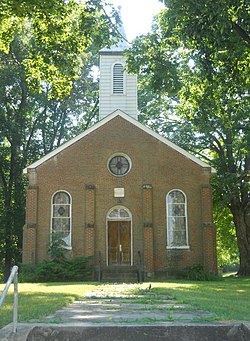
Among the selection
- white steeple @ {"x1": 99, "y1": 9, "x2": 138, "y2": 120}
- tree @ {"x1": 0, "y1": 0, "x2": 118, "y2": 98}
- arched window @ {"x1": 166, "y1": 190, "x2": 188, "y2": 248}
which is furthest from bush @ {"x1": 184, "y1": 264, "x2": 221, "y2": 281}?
tree @ {"x1": 0, "y1": 0, "x2": 118, "y2": 98}

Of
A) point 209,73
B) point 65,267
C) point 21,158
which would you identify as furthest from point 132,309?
point 21,158

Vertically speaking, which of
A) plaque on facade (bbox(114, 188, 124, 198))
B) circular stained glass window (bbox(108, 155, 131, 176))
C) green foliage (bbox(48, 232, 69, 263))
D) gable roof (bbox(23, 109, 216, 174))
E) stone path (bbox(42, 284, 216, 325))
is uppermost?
gable roof (bbox(23, 109, 216, 174))

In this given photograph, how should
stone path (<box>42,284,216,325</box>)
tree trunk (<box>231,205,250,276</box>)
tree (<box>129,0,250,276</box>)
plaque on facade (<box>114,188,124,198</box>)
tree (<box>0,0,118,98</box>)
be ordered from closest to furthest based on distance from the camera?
stone path (<box>42,284,216,325</box>) < tree (<box>129,0,250,276</box>) < tree (<box>0,0,118,98</box>) < plaque on facade (<box>114,188,124,198</box>) < tree trunk (<box>231,205,250,276</box>)

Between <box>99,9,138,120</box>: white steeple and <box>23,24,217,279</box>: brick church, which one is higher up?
<box>99,9,138,120</box>: white steeple

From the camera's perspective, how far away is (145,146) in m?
24.4

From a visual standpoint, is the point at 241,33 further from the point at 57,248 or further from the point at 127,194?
the point at 57,248

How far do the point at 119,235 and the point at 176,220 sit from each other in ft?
10.0

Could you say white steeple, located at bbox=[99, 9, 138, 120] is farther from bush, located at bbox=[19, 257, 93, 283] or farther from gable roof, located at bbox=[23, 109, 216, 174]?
bush, located at bbox=[19, 257, 93, 283]

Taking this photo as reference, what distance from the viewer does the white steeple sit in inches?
1070

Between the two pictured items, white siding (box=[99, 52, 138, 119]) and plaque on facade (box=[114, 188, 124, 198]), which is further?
white siding (box=[99, 52, 138, 119])

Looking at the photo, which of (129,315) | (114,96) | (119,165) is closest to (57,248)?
(119,165)

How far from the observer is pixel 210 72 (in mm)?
14039

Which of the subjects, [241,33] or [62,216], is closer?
[241,33]

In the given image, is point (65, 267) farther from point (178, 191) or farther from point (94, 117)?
point (94, 117)
